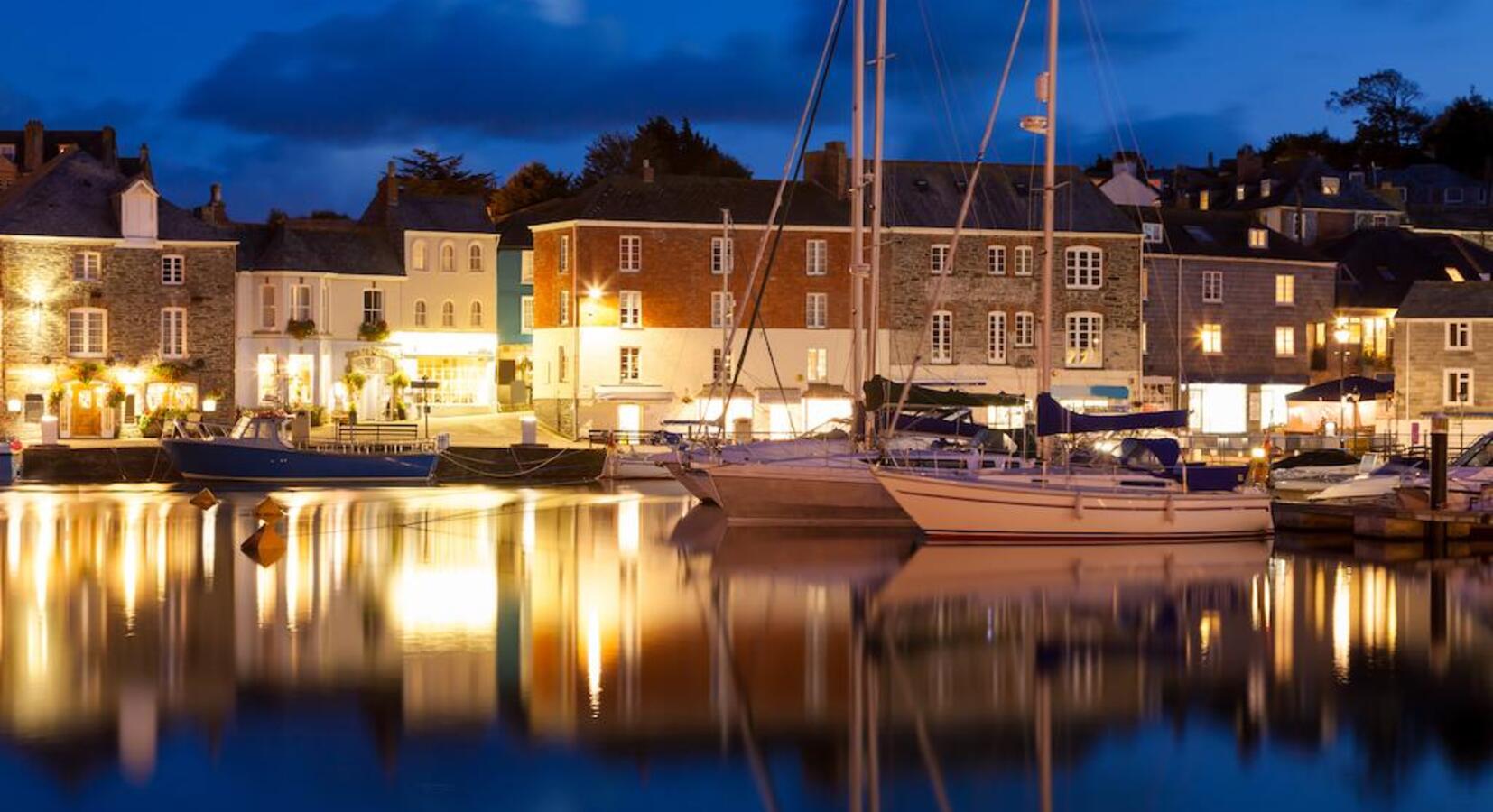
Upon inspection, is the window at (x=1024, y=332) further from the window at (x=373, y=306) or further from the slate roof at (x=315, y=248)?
the window at (x=373, y=306)

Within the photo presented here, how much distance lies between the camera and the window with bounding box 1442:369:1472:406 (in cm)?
6906

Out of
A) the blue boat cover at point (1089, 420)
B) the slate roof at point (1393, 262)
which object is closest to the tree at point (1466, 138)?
the slate roof at point (1393, 262)

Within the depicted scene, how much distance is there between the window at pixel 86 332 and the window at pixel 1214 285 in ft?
130

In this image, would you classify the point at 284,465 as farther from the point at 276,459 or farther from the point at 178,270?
the point at 178,270

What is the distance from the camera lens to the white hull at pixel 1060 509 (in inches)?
1439

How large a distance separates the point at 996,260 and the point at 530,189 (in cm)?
3549

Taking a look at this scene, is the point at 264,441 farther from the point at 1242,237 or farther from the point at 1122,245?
the point at 1242,237

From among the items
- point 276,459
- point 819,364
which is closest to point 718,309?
point 819,364

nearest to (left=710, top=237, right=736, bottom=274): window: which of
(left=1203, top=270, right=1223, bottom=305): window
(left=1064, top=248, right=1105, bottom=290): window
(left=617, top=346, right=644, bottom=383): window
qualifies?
(left=617, top=346, right=644, bottom=383): window

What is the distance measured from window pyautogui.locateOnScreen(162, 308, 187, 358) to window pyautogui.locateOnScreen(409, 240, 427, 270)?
899 centimetres

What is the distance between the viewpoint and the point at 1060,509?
36.8m

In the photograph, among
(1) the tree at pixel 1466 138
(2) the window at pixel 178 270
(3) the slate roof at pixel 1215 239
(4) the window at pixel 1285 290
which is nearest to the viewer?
(2) the window at pixel 178 270

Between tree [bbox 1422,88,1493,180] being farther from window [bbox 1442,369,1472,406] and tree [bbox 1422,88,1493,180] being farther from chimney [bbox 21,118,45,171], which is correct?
chimney [bbox 21,118,45,171]

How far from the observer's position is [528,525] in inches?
1713
